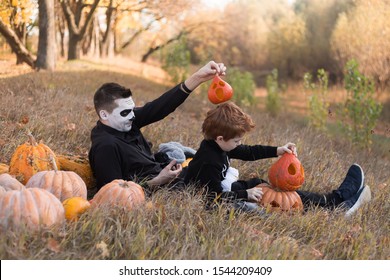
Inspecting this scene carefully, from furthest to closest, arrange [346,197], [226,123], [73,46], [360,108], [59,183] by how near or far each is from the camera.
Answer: [73,46]
[360,108]
[346,197]
[226,123]
[59,183]

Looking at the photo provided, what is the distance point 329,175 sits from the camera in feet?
17.1

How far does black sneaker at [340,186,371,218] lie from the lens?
4.12 meters

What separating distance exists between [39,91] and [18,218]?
5.06m

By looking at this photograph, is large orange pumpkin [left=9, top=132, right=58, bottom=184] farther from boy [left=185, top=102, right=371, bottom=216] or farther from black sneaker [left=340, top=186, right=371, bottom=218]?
black sneaker [left=340, top=186, right=371, bottom=218]

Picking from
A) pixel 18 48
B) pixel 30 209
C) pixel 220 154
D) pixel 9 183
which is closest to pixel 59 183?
pixel 9 183

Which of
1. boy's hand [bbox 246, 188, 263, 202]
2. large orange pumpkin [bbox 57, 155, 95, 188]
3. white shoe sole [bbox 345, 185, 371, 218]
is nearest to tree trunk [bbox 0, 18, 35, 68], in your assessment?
large orange pumpkin [bbox 57, 155, 95, 188]

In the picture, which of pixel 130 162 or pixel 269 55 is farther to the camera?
pixel 269 55

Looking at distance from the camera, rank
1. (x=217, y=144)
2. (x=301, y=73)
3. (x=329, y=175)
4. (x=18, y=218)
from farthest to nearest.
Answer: (x=301, y=73), (x=329, y=175), (x=217, y=144), (x=18, y=218)

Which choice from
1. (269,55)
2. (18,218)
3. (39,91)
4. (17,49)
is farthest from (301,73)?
(18,218)

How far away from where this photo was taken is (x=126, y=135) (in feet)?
13.4

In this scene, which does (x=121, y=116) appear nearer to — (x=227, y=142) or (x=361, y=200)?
(x=227, y=142)

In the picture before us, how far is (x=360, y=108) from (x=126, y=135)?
6.13 meters

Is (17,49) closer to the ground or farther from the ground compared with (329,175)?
farther from the ground
